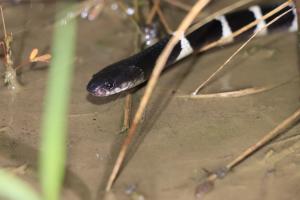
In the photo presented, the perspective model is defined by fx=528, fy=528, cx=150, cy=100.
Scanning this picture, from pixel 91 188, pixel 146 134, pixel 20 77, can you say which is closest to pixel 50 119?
pixel 91 188

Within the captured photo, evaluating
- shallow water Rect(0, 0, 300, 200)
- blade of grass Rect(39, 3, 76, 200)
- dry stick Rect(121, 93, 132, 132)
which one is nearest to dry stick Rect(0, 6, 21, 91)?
shallow water Rect(0, 0, 300, 200)

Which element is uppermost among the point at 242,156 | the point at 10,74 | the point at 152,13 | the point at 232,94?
the point at 10,74

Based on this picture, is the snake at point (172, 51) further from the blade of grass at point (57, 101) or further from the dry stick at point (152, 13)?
the blade of grass at point (57, 101)

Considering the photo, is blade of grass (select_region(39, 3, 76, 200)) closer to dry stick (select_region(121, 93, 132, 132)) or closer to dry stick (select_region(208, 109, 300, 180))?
dry stick (select_region(208, 109, 300, 180))

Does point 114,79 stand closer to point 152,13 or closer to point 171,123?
point 171,123

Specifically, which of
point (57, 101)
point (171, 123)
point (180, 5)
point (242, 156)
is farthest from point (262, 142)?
point (180, 5)

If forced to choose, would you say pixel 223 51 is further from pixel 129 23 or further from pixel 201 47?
pixel 129 23

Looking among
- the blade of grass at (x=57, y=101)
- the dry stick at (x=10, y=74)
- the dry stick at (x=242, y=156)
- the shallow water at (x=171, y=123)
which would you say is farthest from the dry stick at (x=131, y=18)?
the blade of grass at (x=57, y=101)
